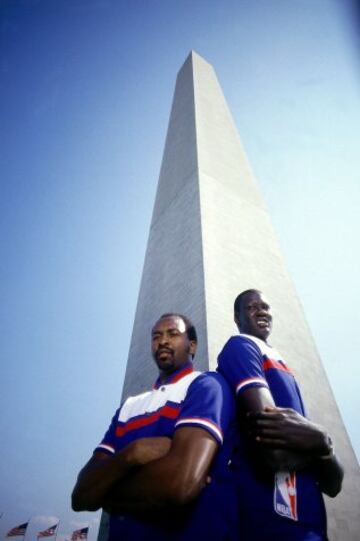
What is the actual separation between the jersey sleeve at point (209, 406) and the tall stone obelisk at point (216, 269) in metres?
2.42

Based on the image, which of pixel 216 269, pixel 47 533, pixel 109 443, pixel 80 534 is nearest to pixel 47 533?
pixel 47 533

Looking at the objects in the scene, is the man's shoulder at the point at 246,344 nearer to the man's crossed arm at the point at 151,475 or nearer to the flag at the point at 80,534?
the man's crossed arm at the point at 151,475

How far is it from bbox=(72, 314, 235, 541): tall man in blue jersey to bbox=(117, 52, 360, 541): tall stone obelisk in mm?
2473

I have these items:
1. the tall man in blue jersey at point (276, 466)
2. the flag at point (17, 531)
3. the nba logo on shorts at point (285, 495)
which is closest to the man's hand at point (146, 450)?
the tall man in blue jersey at point (276, 466)

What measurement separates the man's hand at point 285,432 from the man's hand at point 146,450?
1.03ft

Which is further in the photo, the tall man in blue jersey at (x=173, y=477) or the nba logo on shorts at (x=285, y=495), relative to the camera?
the nba logo on shorts at (x=285, y=495)

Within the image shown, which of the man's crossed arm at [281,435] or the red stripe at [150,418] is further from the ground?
the red stripe at [150,418]

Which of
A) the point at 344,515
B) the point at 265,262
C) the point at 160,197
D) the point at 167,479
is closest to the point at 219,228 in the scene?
the point at 265,262

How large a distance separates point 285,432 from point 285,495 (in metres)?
0.24

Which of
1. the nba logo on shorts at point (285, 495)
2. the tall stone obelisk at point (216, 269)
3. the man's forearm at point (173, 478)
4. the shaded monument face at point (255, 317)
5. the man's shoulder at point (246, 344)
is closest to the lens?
the man's forearm at point (173, 478)

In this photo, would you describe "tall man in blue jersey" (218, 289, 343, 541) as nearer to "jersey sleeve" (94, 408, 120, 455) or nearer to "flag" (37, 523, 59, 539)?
"jersey sleeve" (94, 408, 120, 455)

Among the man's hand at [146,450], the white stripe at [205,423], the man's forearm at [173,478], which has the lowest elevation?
the man's forearm at [173,478]

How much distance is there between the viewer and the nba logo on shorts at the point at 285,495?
3.92 feet

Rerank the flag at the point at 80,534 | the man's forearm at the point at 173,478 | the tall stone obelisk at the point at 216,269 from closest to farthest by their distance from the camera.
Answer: the man's forearm at the point at 173,478
the tall stone obelisk at the point at 216,269
the flag at the point at 80,534
